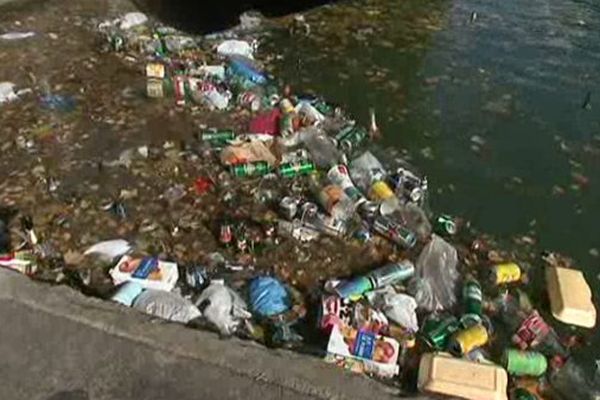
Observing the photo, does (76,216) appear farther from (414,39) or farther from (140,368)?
(414,39)

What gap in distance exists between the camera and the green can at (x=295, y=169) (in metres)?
4.72

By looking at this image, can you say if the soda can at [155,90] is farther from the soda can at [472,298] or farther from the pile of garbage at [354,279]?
the soda can at [472,298]

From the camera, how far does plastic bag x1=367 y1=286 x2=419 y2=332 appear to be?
11.8 feet

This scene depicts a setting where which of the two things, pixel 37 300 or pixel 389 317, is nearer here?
pixel 37 300

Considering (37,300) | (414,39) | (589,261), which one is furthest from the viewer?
(414,39)

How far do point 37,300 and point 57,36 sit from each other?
4.03m

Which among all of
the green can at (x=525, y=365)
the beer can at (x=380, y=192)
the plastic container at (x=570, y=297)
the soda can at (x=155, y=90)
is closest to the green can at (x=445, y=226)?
the beer can at (x=380, y=192)

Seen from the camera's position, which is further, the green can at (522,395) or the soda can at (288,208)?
the soda can at (288,208)

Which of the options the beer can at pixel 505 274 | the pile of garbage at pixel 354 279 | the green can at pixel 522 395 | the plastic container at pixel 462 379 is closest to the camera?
the plastic container at pixel 462 379

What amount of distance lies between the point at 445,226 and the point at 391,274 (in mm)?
668

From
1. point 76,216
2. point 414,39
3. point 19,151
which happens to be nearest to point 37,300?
Answer: point 76,216

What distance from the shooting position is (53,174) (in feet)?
15.2

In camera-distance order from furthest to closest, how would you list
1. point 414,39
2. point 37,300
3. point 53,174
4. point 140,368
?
1. point 414,39
2. point 53,174
3. point 37,300
4. point 140,368

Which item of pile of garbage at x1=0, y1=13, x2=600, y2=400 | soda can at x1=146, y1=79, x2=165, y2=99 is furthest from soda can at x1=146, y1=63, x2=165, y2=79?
pile of garbage at x1=0, y1=13, x2=600, y2=400
